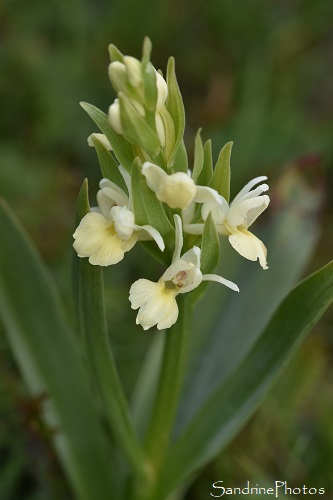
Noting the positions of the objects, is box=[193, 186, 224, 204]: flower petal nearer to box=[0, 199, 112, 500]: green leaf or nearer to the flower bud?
the flower bud

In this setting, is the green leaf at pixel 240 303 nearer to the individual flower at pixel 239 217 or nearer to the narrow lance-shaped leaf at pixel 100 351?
the narrow lance-shaped leaf at pixel 100 351

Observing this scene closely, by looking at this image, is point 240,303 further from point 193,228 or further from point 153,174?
point 153,174

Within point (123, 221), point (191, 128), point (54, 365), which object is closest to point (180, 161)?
point (123, 221)

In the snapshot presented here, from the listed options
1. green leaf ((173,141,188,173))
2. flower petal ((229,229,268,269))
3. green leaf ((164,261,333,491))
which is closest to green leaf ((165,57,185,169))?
green leaf ((173,141,188,173))

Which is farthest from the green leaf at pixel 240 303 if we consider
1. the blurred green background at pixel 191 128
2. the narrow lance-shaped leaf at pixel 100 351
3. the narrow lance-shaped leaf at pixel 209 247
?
the narrow lance-shaped leaf at pixel 209 247

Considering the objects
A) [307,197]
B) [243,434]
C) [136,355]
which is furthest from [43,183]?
[243,434]
